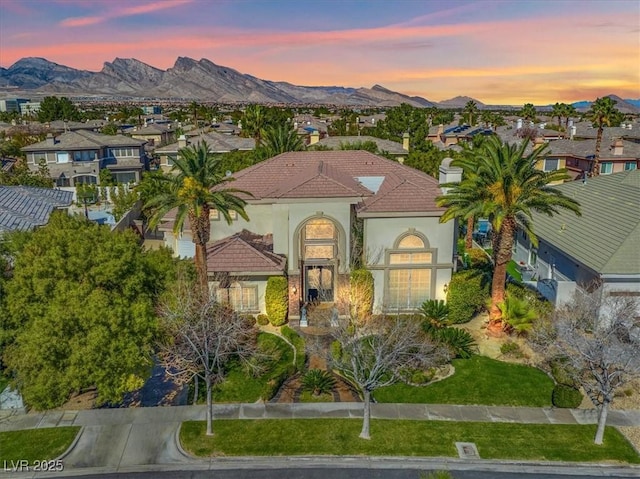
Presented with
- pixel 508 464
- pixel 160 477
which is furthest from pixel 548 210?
pixel 160 477

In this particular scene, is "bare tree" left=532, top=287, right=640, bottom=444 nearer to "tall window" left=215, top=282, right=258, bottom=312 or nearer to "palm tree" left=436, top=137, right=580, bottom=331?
"palm tree" left=436, top=137, right=580, bottom=331

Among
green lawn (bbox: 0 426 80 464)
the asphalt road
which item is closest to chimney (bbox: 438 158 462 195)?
the asphalt road

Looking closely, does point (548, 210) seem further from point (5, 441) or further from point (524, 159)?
point (5, 441)

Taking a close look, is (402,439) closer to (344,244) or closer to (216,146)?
Answer: (344,244)

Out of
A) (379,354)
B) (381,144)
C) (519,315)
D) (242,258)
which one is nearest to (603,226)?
(519,315)

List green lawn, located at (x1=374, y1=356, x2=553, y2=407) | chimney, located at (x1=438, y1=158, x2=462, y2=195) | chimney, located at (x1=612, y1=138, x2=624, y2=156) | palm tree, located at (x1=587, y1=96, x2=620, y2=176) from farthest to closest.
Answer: chimney, located at (x1=612, y1=138, x2=624, y2=156) < palm tree, located at (x1=587, y1=96, x2=620, y2=176) < chimney, located at (x1=438, y1=158, x2=462, y2=195) < green lawn, located at (x1=374, y1=356, x2=553, y2=407)

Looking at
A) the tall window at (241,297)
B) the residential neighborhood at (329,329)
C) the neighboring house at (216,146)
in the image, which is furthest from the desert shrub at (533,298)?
the neighboring house at (216,146)
